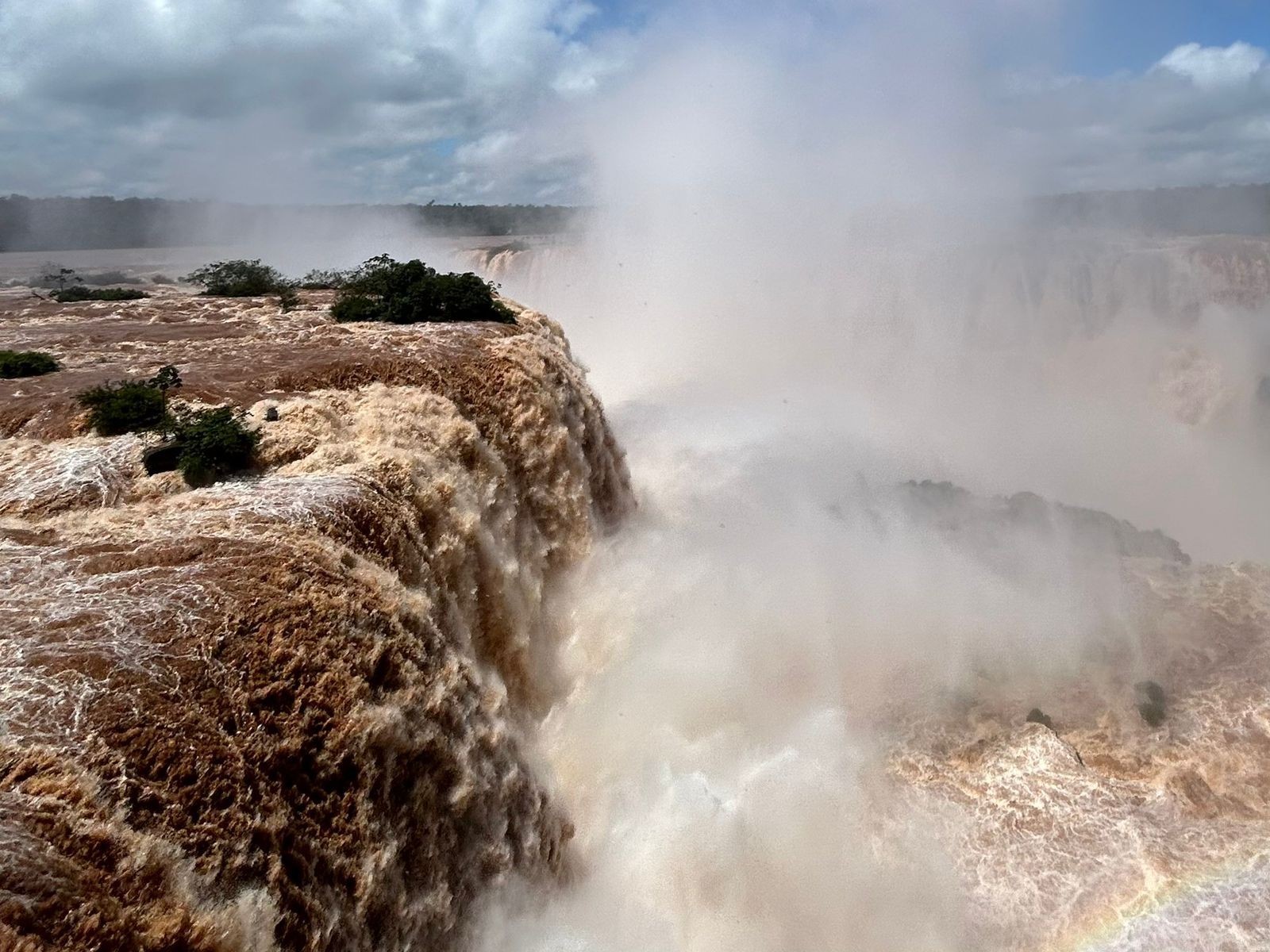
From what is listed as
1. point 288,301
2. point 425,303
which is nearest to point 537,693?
point 425,303

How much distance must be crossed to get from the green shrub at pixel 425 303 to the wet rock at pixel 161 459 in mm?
7384

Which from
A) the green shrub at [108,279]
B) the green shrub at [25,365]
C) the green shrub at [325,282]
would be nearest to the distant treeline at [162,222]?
the green shrub at [108,279]

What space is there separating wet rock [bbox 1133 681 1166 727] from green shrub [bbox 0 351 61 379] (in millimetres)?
17793

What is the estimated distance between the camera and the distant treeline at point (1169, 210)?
52000mm

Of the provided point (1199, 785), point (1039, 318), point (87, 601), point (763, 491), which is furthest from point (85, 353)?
point (1039, 318)

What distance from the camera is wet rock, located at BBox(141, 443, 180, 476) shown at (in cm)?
811

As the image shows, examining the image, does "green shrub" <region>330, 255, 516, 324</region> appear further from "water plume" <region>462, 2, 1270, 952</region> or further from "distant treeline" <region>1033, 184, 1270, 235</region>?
"distant treeline" <region>1033, 184, 1270, 235</region>

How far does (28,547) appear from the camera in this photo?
6.52 meters

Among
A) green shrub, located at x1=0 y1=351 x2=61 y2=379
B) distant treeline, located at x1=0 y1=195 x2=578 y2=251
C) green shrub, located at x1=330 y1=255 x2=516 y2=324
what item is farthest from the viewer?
distant treeline, located at x1=0 y1=195 x2=578 y2=251

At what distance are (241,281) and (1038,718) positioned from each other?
73.6 ft

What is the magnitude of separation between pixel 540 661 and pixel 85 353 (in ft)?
32.2

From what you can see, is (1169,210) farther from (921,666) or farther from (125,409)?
(125,409)

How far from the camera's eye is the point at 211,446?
26.6 feet

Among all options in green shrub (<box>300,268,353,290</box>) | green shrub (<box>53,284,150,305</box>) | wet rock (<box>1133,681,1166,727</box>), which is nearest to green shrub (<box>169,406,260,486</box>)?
wet rock (<box>1133,681,1166,727</box>)
